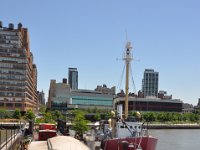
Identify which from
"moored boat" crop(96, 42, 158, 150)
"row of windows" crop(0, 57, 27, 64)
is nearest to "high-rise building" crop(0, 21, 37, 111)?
"row of windows" crop(0, 57, 27, 64)

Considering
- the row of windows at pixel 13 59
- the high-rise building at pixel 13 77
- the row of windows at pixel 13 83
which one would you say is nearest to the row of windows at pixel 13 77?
the high-rise building at pixel 13 77

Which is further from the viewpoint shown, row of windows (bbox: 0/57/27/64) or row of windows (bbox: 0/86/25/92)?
row of windows (bbox: 0/86/25/92)

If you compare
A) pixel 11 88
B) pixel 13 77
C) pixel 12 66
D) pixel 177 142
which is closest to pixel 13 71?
pixel 12 66

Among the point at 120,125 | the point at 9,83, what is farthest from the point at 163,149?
the point at 9,83

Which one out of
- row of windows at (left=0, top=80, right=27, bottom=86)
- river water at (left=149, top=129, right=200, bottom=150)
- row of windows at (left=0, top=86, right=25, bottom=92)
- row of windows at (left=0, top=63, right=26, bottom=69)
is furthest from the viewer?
row of windows at (left=0, top=86, right=25, bottom=92)

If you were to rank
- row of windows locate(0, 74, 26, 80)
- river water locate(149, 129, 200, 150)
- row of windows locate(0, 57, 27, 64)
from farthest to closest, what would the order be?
row of windows locate(0, 74, 26, 80), row of windows locate(0, 57, 27, 64), river water locate(149, 129, 200, 150)

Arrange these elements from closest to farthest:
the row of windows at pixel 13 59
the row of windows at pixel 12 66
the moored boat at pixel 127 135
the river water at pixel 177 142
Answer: the moored boat at pixel 127 135 < the river water at pixel 177 142 < the row of windows at pixel 12 66 < the row of windows at pixel 13 59

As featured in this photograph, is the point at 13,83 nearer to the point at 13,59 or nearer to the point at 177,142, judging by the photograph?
the point at 13,59

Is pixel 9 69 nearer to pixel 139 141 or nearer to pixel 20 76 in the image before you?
pixel 20 76

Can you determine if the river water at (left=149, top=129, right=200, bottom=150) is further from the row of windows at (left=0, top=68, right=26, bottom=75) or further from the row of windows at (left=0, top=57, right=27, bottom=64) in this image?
the row of windows at (left=0, top=57, right=27, bottom=64)

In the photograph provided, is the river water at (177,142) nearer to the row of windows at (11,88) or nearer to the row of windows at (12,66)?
the row of windows at (11,88)

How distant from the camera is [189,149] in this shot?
87.5 meters

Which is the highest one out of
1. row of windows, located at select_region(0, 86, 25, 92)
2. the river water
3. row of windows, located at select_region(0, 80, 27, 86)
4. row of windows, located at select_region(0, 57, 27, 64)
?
row of windows, located at select_region(0, 57, 27, 64)

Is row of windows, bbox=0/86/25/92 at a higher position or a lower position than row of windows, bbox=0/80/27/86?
lower
